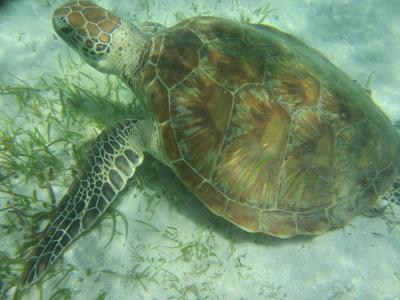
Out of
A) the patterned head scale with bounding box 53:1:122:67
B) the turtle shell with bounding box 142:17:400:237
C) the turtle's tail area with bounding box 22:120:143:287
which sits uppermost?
the patterned head scale with bounding box 53:1:122:67

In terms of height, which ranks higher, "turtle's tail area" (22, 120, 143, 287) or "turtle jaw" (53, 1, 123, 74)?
"turtle jaw" (53, 1, 123, 74)

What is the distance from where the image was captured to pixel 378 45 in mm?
4875

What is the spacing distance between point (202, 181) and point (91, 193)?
0.92 metres

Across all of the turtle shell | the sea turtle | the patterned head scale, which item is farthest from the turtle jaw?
the turtle shell

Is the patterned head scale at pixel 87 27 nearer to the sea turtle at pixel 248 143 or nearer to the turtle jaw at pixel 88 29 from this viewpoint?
the turtle jaw at pixel 88 29

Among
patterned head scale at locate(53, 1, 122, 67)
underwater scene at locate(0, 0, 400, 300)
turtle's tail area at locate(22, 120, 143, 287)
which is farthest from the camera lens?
patterned head scale at locate(53, 1, 122, 67)

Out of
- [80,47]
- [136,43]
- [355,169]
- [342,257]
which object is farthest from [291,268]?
[80,47]

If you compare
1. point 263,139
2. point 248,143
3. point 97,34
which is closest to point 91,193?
point 248,143

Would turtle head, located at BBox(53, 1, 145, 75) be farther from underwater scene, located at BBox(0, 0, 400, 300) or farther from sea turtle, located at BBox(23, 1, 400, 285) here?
sea turtle, located at BBox(23, 1, 400, 285)

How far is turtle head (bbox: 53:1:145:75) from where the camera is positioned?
2744mm

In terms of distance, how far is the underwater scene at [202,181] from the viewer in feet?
7.29

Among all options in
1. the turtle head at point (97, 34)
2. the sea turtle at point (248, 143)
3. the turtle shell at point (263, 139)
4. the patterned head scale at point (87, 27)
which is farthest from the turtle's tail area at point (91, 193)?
the patterned head scale at point (87, 27)

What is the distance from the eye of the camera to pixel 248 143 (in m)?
2.31

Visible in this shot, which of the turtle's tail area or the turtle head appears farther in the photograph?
the turtle head
